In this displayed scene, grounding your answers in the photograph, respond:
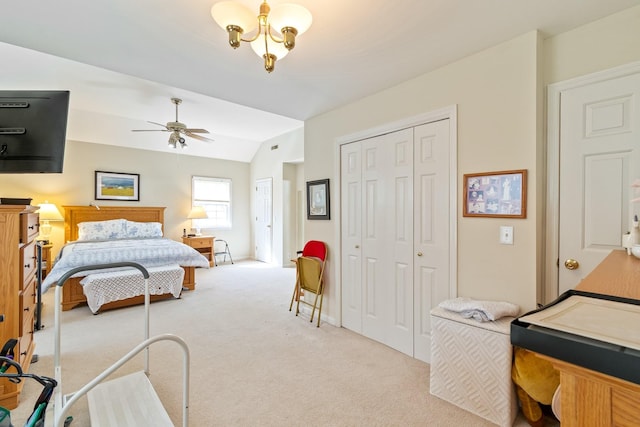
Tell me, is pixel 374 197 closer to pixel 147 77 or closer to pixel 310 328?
pixel 310 328

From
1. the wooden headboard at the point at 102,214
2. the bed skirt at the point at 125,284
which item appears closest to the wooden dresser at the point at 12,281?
the bed skirt at the point at 125,284

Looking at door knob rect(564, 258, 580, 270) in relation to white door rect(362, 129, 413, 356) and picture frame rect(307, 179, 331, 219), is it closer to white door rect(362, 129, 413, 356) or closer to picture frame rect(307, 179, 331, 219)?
white door rect(362, 129, 413, 356)

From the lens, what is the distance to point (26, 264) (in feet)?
7.22

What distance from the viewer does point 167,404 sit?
6.46ft

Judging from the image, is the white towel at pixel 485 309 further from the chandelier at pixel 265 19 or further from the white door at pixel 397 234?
the chandelier at pixel 265 19

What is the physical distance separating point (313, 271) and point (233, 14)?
2633mm

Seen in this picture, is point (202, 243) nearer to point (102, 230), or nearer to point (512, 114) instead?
point (102, 230)

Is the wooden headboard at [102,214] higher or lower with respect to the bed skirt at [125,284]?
higher

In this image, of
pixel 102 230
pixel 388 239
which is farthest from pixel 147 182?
pixel 388 239

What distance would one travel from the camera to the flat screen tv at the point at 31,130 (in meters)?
1.73

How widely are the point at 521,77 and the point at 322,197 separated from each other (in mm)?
2196

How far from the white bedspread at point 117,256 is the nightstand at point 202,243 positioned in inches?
60.9

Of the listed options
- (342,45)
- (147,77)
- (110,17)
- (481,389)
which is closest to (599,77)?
(342,45)

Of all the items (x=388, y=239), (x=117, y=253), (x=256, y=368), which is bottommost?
(x=256, y=368)
